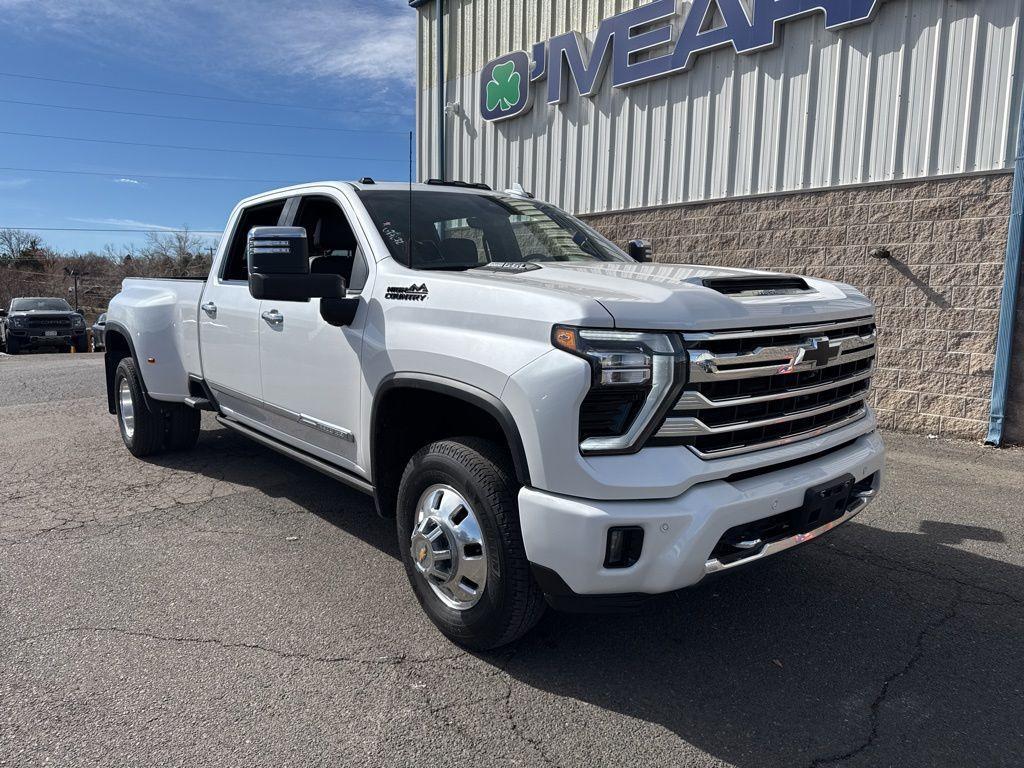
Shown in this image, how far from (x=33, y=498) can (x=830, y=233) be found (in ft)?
24.1

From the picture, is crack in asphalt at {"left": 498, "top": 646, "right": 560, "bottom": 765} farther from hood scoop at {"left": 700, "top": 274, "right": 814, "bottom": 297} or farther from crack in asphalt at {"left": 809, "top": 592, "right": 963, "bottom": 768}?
hood scoop at {"left": 700, "top": 274, "right": 814, "bottom": 297}

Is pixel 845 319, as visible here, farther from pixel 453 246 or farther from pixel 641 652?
pixel 453 246

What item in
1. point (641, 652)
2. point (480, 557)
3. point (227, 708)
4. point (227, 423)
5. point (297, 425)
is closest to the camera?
point (227, 708)

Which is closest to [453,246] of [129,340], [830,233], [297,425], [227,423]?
[297,425]

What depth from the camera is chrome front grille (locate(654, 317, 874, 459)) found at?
8.32 ft

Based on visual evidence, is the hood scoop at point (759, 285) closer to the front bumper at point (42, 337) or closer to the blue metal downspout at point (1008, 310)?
the blue metal downspout at point (1008, 310)

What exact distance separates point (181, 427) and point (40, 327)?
58.9 feet

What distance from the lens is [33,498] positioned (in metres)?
5.15

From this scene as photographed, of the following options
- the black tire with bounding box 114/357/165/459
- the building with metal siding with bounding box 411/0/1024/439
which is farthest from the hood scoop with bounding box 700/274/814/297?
the black tire with bounding box 114/357/165/459

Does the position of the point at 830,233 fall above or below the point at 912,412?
above

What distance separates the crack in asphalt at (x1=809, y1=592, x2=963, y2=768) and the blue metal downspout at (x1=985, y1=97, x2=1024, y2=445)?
153 inches

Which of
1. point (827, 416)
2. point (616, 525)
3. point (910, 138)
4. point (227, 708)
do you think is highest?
point (910, 138)

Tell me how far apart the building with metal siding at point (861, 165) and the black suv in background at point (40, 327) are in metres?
17.5

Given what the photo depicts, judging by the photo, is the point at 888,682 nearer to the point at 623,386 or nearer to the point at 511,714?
the point at 511,714
